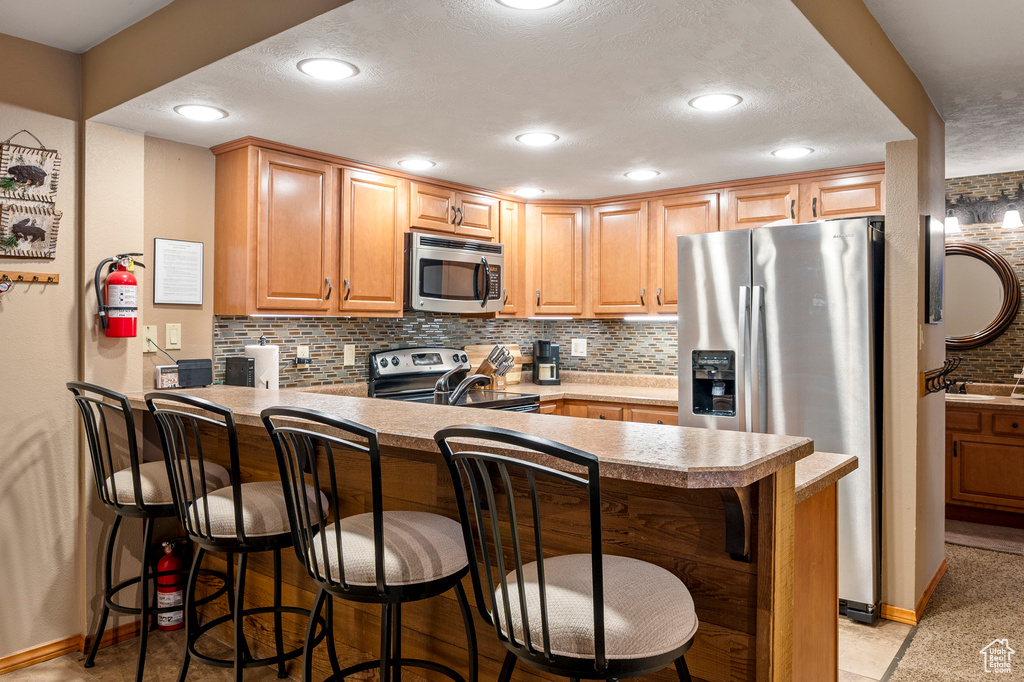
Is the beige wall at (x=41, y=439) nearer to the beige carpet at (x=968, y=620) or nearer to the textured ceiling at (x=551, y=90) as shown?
the textured ceiling at (x=551, y=90)

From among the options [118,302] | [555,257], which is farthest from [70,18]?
[555,257]

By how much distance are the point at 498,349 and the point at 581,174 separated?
1.09 meters

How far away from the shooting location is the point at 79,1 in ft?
7.55

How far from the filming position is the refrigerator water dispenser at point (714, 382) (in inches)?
128

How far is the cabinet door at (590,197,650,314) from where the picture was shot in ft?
14.0

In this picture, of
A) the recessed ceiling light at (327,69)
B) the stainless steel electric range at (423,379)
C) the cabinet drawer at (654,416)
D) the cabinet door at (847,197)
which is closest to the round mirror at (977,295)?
the cabinet door at (847,197)

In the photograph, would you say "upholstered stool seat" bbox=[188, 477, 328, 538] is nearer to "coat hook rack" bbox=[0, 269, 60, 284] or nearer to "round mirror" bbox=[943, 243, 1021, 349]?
"coat hook rack" bbox=[0, 269, 60, 284]

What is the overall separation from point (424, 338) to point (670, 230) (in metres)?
1.62

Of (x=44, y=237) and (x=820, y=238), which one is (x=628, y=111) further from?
(x=44, y=237)

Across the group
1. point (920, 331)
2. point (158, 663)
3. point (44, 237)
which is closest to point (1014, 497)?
point (920, 331)

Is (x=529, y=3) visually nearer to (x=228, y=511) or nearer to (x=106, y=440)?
(x=228, y=511)

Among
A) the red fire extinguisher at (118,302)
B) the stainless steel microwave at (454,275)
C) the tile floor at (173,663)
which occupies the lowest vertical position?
the tile floor at (173,663)

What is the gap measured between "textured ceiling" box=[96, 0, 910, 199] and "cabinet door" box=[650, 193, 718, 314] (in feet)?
1.44

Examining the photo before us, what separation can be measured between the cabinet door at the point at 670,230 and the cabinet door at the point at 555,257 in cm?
51
